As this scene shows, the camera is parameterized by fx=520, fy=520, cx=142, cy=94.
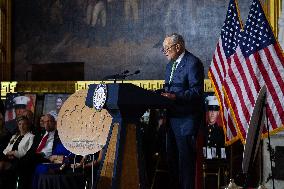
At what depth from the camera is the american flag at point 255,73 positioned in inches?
283

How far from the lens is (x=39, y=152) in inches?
336

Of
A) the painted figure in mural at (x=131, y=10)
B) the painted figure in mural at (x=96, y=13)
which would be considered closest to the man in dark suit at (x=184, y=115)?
the painted figure in mural at (x=131, y=10)

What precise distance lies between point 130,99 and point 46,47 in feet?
24.7

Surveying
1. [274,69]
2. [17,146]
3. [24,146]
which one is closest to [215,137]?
[274,69]

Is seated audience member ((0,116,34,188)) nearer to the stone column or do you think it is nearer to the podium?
the podium

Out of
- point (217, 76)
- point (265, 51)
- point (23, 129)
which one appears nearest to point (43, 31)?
point (23, 129)

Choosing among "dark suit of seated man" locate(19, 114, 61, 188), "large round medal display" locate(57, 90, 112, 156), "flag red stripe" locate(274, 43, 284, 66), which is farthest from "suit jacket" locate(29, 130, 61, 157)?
"flag red stripe" locate(274, 43, 284, 66)

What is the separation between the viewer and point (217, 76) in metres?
8.05

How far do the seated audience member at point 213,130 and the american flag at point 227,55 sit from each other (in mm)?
1135

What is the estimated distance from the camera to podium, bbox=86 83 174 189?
16.2 feet

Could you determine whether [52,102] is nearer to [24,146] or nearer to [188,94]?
[24,146]

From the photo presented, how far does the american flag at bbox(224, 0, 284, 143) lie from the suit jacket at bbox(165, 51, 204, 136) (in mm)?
1808

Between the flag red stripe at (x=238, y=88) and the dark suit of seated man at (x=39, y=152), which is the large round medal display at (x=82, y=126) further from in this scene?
the flag red stripe at (x=238, y=88)

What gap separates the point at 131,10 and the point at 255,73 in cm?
498
